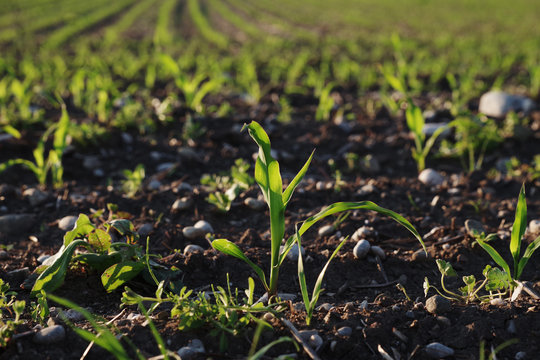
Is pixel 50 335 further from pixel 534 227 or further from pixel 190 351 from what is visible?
pixel 534 227

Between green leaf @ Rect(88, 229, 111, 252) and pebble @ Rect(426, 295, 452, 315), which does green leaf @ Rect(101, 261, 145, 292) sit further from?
pebble @ Rect(426, 295, 452, 315)

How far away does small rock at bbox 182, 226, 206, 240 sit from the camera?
2459mm

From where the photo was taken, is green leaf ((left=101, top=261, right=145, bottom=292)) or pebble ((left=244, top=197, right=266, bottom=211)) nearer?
green leaf ((left=101, top=261, right=145, bottom=292))

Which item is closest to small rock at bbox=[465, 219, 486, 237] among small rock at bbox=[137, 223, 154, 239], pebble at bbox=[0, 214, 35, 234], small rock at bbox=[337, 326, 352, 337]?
small rock at bbox=[337, 326, 352, 337]

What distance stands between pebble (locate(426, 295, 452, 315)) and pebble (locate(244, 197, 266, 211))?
1.24 metres

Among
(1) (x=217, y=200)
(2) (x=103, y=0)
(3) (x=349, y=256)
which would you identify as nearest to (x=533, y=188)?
(3) (x=349, y=256)

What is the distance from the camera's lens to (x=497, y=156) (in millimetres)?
3711

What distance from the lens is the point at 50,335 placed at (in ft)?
5.14

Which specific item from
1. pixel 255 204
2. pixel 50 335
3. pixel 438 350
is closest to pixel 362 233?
pixel 255 204

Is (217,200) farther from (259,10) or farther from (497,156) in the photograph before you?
(259,10)

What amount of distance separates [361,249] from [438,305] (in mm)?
567

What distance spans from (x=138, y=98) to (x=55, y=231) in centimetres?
300

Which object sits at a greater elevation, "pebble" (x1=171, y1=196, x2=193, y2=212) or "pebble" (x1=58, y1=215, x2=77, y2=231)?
"pebble" (x1=171, y1=196, x2=193, y2=212)

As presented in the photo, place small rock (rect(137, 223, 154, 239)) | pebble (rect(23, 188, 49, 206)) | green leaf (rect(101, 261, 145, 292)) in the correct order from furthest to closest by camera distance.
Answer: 1. pebble (rect(23, 188, 49, 206))
2. small rock (rect(137, 223, 154, 239))
3. green leaf (rect(101, 261, 145, 292))
